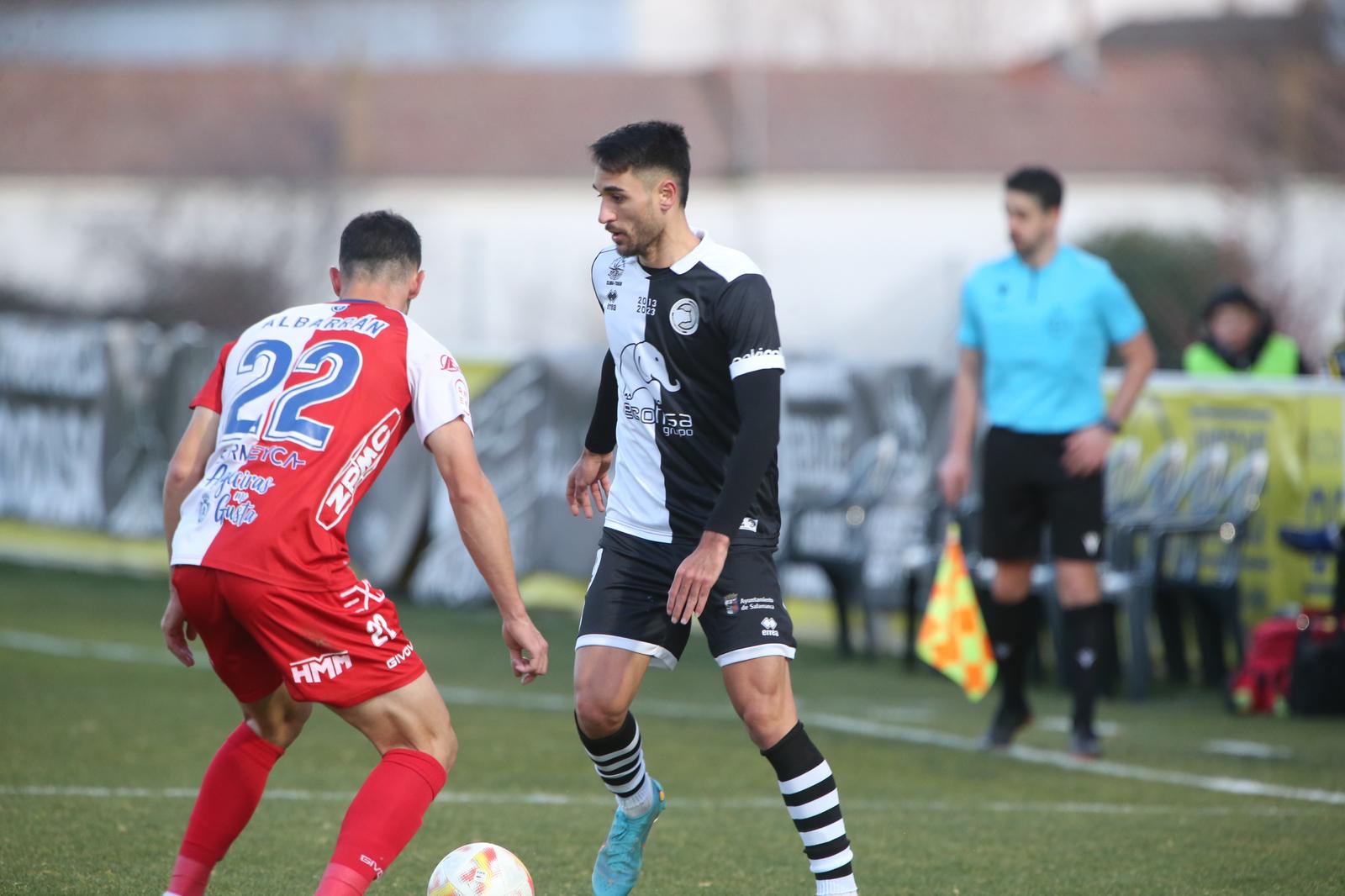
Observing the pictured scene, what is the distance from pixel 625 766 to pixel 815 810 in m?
0.68

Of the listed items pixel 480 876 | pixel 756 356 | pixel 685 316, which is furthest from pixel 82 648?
pixel 756 356

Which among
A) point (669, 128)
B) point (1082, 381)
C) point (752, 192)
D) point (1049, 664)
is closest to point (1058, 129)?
point (752, 192)

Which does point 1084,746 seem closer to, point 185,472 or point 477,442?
point 185,472

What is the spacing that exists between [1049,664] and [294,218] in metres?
31.3

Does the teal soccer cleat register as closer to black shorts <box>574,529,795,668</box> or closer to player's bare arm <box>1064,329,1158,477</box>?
black shorts <box>574,529,795,668</box>

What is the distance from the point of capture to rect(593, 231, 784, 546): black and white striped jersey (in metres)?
4.99

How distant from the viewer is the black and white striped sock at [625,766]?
5223mm

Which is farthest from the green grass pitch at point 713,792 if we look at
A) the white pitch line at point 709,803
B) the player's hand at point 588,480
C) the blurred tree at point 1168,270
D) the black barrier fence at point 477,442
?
the blurred tree at point 1168,270

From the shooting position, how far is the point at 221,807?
15.0ft

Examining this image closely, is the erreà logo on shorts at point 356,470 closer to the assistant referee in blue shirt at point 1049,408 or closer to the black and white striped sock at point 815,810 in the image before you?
the black and white striped sock at point 815,810

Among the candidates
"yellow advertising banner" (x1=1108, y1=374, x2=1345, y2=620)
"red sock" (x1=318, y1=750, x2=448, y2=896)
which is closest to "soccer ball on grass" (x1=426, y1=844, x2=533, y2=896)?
"red sock" (x1=318, y1=750, x2=448, y2=896)

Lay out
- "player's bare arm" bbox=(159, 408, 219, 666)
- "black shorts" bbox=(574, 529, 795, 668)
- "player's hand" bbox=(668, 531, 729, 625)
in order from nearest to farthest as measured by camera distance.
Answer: "player's bare arm" bbox=(159, 408, 219, 666), "player's hand" bbox=(668, 531, 729, 625), "black shorts" bbox=(574, 529, 795, 668)

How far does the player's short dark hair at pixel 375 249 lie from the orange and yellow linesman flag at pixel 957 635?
17.3 feet

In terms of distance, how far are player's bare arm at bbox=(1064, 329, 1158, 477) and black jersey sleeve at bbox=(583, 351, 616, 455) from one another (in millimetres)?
3015
